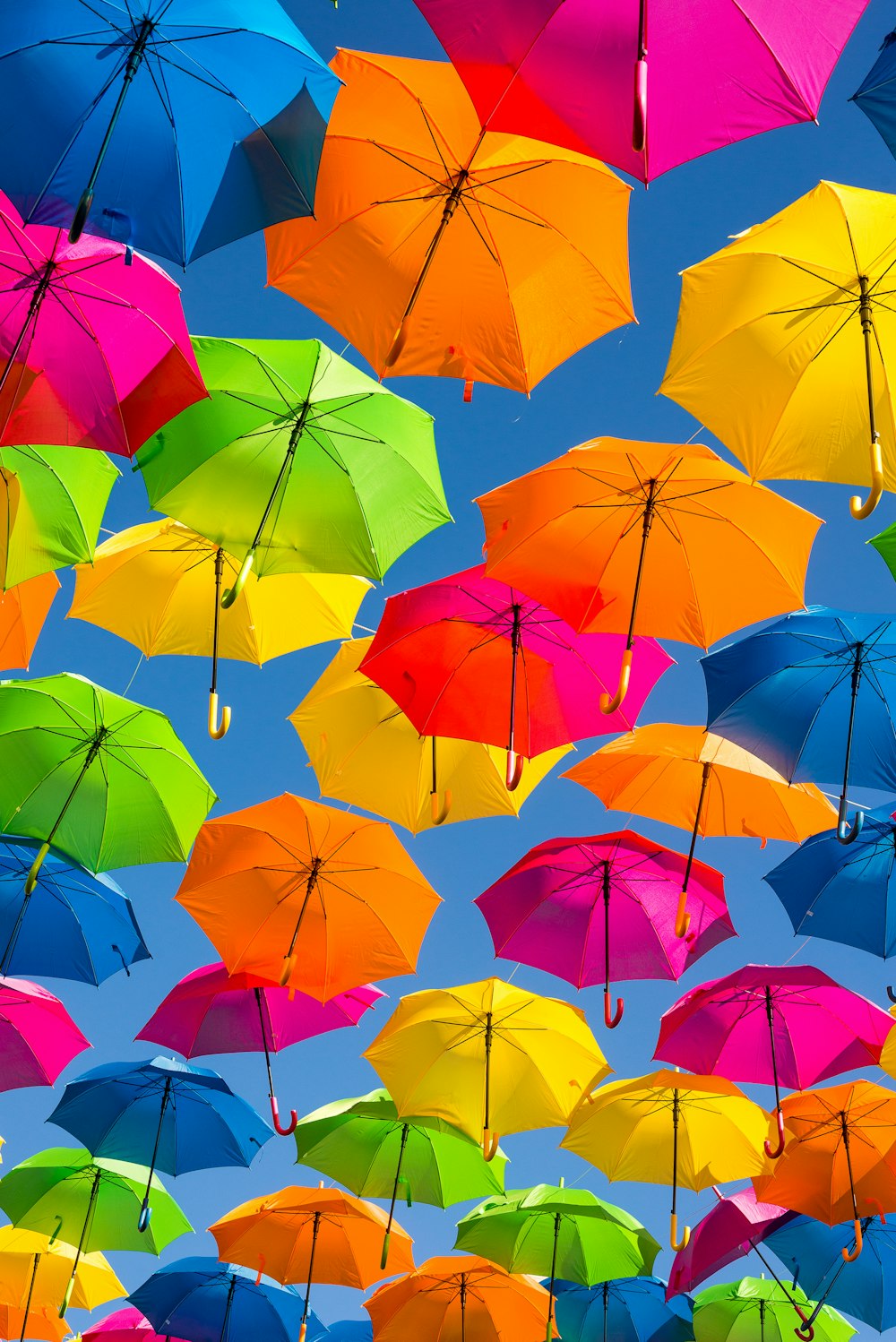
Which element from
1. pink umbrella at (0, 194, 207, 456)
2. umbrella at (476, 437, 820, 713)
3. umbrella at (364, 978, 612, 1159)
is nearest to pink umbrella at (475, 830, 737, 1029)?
umbrella at (364, 978, 612, 1159)

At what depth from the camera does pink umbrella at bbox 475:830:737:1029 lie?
10797mm

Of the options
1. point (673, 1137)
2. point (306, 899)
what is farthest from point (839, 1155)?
point (306, 899)

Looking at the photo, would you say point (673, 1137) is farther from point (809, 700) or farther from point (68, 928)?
point (68, 928)

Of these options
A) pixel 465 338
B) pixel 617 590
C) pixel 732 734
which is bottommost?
pixel 732 734

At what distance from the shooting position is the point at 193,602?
10156 millimetres

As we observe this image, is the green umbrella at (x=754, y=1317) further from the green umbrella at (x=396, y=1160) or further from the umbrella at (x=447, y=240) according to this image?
the umbrella at (x=447, y=240)

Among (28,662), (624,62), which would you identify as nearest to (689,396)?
(624,62)

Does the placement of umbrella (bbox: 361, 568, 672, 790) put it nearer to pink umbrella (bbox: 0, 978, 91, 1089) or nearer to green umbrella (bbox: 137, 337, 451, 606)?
green umbrella (bbox: 137, 337, 451, 606)

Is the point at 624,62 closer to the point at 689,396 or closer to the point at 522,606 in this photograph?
the point at 689,396

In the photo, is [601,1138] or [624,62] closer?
[624,62]

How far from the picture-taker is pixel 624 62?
5777 mm

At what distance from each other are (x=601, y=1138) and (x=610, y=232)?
847cm

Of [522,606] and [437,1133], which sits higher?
[522,606]

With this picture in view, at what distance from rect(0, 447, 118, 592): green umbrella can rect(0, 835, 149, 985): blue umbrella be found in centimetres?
332
